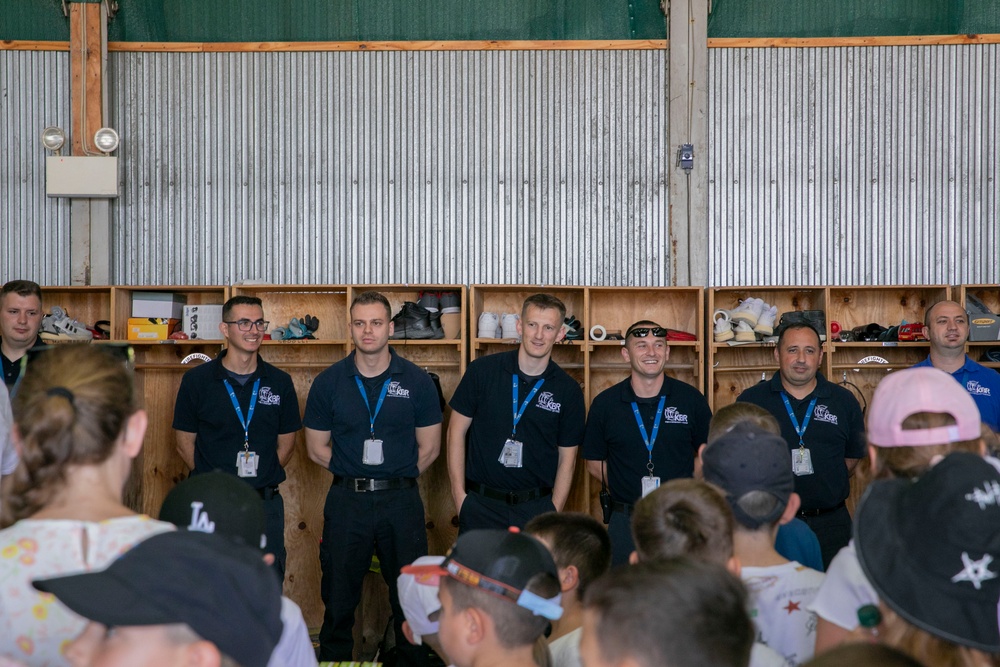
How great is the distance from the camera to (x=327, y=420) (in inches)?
193

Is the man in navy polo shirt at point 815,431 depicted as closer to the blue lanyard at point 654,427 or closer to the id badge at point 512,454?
the blue lanyard at point 654,427

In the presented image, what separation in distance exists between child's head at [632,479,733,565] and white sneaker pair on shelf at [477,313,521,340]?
12.8ft

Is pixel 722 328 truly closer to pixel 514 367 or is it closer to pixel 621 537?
pixel 514 367

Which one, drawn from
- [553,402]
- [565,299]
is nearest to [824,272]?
[565,299]

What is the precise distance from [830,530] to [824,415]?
566 mm

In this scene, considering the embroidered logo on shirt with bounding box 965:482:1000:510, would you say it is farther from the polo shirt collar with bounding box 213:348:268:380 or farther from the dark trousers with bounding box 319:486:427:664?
the polo shirt collar with bounding box 213:348:268:380

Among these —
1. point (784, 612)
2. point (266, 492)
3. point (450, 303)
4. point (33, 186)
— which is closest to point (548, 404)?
point (450, 303)

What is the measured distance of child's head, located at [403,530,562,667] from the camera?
1.91 m

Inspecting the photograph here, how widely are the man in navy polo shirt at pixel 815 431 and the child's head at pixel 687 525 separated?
247 cm

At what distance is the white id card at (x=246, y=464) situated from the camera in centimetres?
490

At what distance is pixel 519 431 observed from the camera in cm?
478

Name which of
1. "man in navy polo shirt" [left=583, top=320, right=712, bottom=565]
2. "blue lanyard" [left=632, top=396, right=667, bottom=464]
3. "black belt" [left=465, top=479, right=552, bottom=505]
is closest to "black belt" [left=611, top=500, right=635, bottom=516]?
"man in navy polo shirt" [left=583, top=320, right=712, bottom=565]

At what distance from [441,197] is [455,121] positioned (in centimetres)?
55

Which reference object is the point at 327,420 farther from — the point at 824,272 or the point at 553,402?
the point at 824,272
